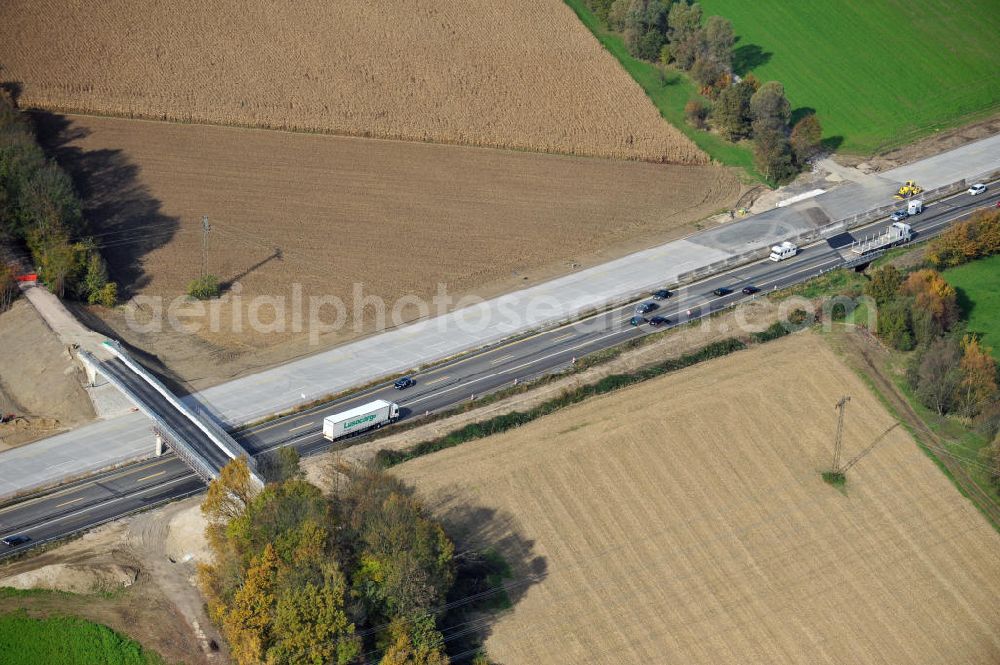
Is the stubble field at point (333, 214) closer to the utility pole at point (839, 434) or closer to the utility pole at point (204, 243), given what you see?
the utility pole at point (204, 243)

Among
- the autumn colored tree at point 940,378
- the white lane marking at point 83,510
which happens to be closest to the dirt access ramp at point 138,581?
the white lane marking at point 83,510

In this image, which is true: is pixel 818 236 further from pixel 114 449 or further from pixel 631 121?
pixel 114 449

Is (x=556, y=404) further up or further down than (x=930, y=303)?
further down

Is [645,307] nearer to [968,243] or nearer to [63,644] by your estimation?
[968,243]

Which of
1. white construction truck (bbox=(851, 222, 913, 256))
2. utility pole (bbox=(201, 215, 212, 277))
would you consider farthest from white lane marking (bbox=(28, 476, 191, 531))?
white construction truck (bbox=(851, 222, 913, 256))

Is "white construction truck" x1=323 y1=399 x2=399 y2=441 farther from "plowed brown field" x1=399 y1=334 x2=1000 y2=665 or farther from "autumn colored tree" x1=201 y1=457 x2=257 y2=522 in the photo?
"autumn colored tree" x1=201 y1=457 x2=257 y2=522

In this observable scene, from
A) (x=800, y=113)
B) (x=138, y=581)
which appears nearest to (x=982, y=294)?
(x=800, y=113)
